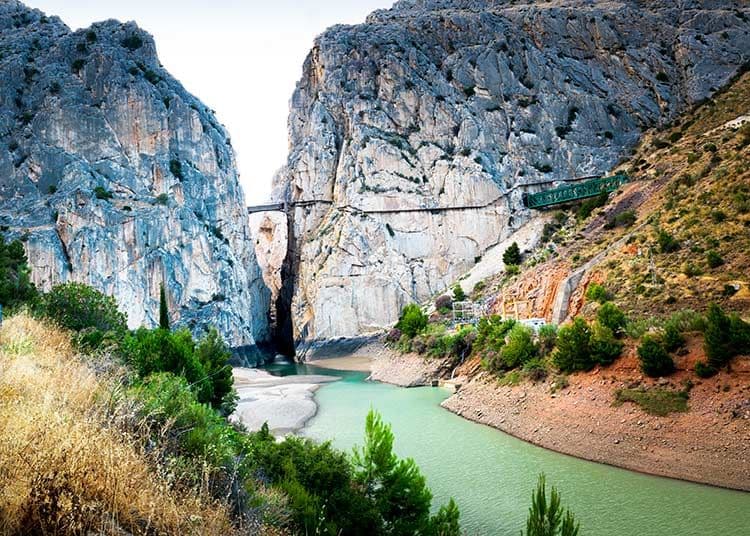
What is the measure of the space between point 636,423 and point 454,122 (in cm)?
6022

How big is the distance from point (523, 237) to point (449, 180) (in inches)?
526

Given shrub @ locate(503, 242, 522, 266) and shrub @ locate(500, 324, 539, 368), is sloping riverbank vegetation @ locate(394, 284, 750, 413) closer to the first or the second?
shrub @ locate(500, 324, 539, 368)

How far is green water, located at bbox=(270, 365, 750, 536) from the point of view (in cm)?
1384

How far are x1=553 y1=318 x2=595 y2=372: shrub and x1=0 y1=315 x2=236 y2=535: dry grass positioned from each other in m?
22.3

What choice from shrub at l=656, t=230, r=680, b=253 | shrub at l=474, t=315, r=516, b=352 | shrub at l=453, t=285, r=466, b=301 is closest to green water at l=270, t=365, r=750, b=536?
shrub at l=474, t=315, r=516, b=352

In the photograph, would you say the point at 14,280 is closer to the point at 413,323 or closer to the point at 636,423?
the point at 636,423

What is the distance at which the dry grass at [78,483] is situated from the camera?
407cm

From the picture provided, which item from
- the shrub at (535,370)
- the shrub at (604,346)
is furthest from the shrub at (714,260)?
the shrub at (535,370)

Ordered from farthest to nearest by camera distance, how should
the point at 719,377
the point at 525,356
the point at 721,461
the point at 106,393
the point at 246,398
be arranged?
the point at 246,398, the point at 525,356, the point at 719,377, the point at 721,461, the point at 106,393

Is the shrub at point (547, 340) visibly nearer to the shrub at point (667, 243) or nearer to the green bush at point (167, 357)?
the shrub at point (667, 243)

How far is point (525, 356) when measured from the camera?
95.2 feet

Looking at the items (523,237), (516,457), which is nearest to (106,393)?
(516,457)

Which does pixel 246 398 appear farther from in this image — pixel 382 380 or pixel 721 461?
pixel 721 461

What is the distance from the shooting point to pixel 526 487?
1691cm
